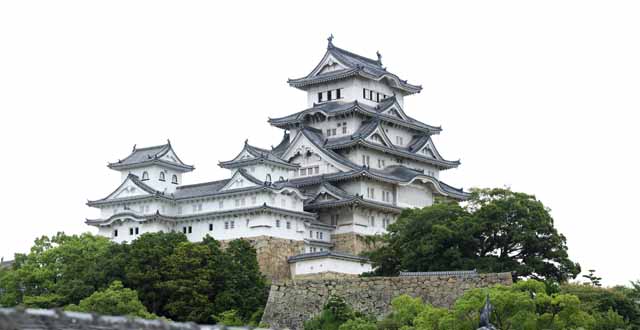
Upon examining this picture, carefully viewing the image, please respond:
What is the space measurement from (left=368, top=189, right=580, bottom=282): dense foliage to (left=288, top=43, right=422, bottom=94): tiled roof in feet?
61.2

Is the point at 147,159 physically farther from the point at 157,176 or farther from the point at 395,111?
the point at 395,111

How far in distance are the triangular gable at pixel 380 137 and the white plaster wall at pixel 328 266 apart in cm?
1220

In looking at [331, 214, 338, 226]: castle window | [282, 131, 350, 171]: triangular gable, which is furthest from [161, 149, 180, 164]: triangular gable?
[331, 214, 338, 226]: castle window

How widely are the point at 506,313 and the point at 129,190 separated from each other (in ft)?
114

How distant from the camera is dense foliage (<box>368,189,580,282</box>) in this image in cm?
5716

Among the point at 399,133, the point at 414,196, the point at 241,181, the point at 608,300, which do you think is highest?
the point at 399,133

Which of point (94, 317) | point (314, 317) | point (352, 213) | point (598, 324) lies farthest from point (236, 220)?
point (94, 317)

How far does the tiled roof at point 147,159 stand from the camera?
2783 inches

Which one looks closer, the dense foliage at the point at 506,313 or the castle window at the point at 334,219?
the dense foliage at the point at 506,313

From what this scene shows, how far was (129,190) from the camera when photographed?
232 ft

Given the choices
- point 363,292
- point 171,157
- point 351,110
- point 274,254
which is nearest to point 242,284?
point 274,254

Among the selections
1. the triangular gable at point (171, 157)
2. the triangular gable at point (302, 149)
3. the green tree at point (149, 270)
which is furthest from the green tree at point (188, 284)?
the triangular gable at point (302, 149)

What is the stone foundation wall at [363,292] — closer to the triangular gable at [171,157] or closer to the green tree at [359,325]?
the green tree at [359,325]

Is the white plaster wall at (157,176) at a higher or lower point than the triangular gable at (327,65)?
lower
